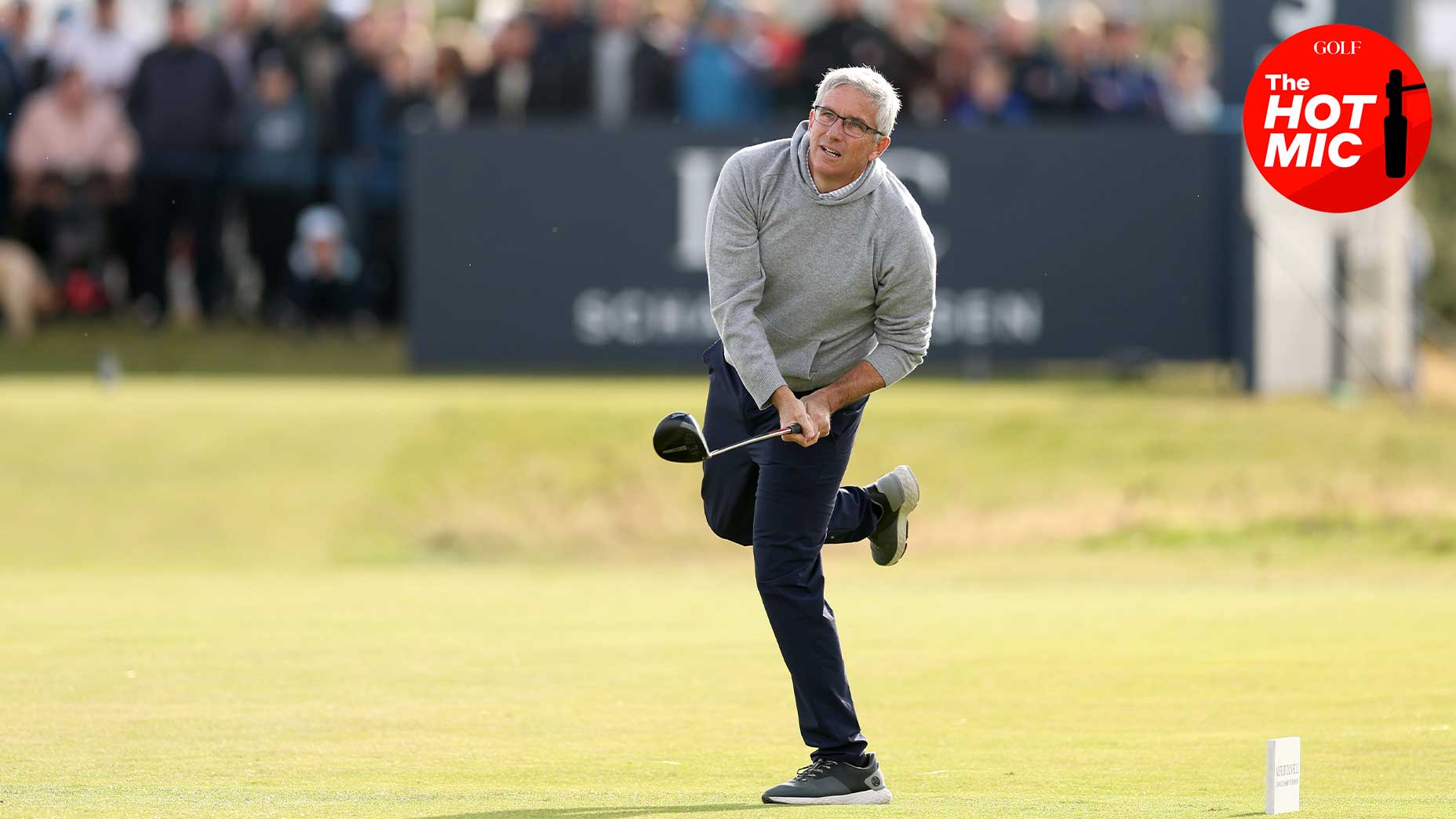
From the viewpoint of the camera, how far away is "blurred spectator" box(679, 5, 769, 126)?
19141mm

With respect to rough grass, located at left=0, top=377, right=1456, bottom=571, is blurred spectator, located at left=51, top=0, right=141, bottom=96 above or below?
above

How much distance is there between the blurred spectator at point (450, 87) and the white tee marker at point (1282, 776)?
48.9 feet

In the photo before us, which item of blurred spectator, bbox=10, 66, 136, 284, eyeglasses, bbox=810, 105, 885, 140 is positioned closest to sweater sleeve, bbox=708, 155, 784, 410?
eyeglasses, bbox=810, 105, 885, 140

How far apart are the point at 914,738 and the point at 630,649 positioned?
7.56 feet

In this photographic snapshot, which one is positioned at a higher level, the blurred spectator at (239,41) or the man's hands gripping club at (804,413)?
the blurred spectator at (239,41)

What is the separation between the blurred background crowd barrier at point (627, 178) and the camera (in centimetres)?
1869

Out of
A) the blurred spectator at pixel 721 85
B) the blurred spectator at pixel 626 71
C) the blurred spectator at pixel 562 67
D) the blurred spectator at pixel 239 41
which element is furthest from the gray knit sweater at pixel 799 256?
the blurred spectator at pixel 239 41

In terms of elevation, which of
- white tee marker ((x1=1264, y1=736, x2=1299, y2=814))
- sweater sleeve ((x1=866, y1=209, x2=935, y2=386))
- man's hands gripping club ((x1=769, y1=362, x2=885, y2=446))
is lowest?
white tee marker ((x1=1264, y1=736, x2=1299, y2=814))

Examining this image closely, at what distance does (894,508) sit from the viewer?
7.47 meters

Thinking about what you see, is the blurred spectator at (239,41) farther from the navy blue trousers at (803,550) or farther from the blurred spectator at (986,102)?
the navy blue trousers at (803,550)

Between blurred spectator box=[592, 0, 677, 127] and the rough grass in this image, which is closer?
the rough grass

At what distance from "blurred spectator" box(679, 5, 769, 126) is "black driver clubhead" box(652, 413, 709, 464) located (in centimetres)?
1264

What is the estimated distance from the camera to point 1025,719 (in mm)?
7914

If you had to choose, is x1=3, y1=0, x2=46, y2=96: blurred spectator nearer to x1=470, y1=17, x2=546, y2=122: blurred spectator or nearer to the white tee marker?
x1=470, y1=17, x2=546, y2=122: blurred spectator
